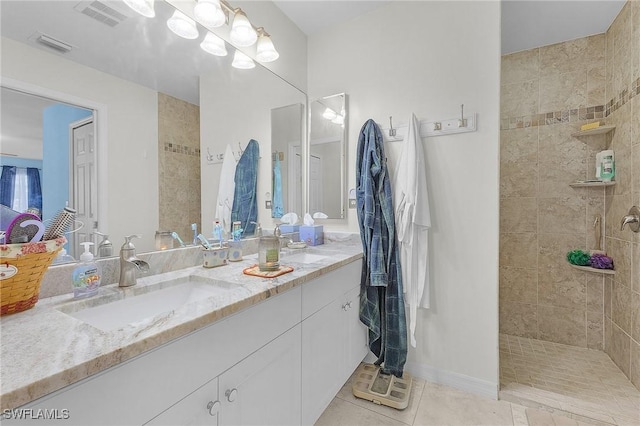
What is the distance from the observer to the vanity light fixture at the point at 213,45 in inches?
59.9

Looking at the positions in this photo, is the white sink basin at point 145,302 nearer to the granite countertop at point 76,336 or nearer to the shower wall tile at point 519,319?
the granite countertop at point 76,336

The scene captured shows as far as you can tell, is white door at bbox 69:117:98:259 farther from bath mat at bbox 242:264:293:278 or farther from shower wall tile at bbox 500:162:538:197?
shower wall tile at bbox 500:162:538:197

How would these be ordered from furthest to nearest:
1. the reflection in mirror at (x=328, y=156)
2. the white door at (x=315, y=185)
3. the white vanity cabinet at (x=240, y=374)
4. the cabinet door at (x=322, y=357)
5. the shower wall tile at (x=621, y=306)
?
1. the white door at (x=315, y=185)
2. the reflection in mirror at (x=328, y=156)
3. the shower wall tile at (x=621, y=306)
4. the cabinet door at (x=322, y=357)
5. the white vanity cabinet at (x=240, y=374)

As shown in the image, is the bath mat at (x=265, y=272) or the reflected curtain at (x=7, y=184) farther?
the bath mat at (x=265, y=272)

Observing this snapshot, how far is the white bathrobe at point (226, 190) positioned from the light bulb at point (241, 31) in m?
0.63

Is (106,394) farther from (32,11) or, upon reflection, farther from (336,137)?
(336,137)

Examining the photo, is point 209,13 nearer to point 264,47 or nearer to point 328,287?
point 264,47

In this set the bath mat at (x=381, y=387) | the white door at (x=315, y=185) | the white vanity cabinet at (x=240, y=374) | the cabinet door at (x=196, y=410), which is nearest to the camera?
the white vanity cabinet at (x=240, y=374)

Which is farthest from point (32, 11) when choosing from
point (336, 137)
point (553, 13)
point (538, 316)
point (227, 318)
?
point (538, 316)

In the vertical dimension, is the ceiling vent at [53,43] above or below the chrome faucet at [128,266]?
above

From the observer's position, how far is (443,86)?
1845 mm

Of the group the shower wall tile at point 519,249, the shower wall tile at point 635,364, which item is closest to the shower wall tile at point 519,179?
the shower wall tile at point 519,249

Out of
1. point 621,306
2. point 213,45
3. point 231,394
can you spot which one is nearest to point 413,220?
point 231,394

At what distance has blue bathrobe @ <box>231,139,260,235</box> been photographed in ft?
5.65
